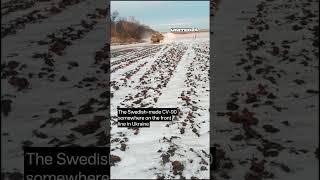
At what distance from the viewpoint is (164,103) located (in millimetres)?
8789

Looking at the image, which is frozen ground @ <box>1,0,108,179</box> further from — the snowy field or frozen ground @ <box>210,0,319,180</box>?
frozen ground @ <box>210,0,319,180</box>

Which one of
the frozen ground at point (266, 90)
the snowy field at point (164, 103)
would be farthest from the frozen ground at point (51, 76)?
the frozen ground at point (266, 90)

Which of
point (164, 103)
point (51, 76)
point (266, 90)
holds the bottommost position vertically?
point (164, 103)

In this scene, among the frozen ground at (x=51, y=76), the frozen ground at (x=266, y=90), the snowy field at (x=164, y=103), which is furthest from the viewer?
the frozen ground at (x=51, y=76)

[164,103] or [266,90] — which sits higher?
[266,90]

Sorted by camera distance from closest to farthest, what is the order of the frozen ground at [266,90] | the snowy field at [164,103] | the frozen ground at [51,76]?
the snowy field at [164,103] < the frozen ground at [266,90] < the frozen ground at [51,76]

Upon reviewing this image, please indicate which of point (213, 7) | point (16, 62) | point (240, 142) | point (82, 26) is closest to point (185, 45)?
point (213, 7)

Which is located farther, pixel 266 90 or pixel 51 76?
pixel 51 76

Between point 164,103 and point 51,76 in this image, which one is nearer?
point 164,103

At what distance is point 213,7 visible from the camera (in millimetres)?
Answer: 12945

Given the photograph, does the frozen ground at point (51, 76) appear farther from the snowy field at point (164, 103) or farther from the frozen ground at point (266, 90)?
the frozen ground at point (266, 90)

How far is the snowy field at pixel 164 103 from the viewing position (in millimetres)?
6566

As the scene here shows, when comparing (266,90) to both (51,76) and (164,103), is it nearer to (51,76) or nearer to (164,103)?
(164,103)

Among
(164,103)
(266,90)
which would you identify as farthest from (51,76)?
(266,90)
